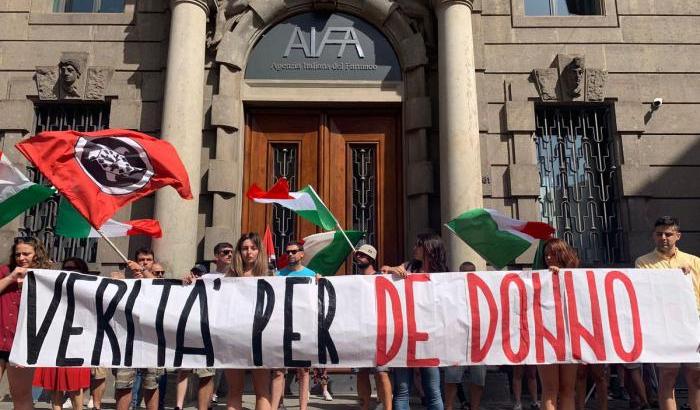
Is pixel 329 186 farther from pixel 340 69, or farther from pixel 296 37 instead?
pixel 296 37

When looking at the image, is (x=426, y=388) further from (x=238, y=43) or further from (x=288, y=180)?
(x=238, y=43)

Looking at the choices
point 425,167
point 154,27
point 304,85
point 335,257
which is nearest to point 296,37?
point 304,85

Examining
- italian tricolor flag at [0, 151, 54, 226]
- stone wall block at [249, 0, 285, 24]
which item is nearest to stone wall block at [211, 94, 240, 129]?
stone wall block at [249, 0, 285, 24]

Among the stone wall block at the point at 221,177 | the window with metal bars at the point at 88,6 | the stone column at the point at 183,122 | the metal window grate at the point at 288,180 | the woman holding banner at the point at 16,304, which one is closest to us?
the woman holding banner at the point at 16,304

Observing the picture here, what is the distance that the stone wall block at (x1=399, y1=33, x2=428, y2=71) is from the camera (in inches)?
397

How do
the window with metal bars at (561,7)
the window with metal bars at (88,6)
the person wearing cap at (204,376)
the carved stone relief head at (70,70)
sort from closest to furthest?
the person wearing cap at (204,376) < the carved stone relief head at (70,70) < the window with metal bars at (88,6) < the window with metal bars at (561,7)

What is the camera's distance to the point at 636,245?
31.3ft

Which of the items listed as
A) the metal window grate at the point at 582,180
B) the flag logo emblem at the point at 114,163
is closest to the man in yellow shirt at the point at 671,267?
the metal window grate at the point at 582,180

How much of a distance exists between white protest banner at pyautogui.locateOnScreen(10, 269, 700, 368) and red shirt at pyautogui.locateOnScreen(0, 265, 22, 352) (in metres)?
0.09

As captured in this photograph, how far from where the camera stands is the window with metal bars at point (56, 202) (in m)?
9.70

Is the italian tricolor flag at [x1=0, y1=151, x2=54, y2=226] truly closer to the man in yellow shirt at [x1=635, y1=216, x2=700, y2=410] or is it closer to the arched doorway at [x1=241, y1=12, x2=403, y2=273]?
the arched doorway at [x1=241, y1=12, x2=403, y2=273]

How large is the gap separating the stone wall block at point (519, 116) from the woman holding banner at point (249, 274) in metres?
5.89

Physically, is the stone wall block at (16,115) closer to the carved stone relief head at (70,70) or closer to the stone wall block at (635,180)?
the carved stone relief head at (70,70)

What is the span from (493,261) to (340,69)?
4.83 m
